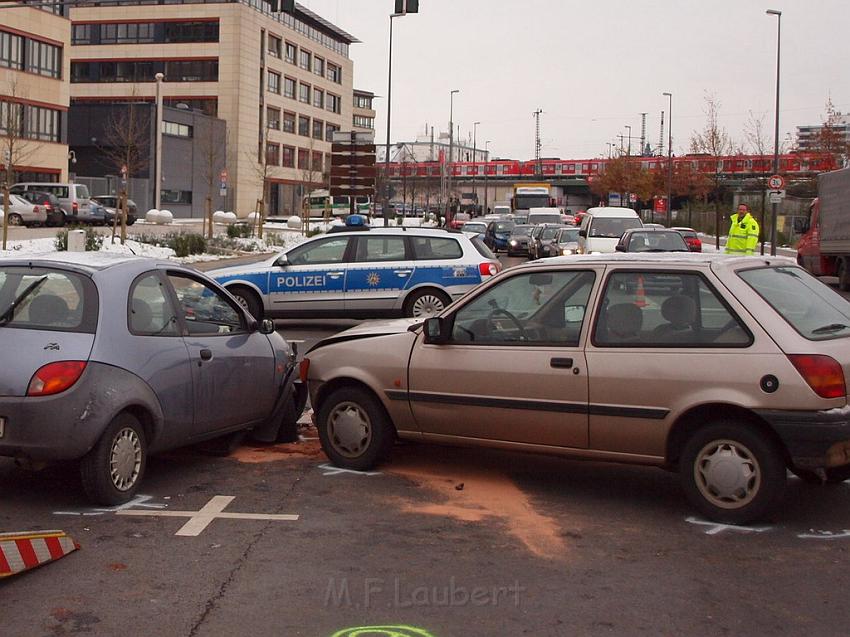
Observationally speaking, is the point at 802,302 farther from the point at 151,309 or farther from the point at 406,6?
the point at 406,6

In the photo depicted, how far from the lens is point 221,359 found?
24.6 ft

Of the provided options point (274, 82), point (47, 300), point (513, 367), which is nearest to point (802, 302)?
point (513, 367)

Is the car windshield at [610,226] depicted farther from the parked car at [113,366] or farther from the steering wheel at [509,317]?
the steering wheel at [509,317]

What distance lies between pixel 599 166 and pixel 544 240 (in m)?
64.0

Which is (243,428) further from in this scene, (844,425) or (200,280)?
(844,425)

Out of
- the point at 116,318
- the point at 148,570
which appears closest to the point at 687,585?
the point at 148,570

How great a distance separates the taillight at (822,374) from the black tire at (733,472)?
414mm

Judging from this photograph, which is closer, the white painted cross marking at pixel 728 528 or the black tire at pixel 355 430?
the white painted cross marking at pixel 728 528

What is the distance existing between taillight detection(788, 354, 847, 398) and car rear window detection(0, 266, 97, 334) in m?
4.12

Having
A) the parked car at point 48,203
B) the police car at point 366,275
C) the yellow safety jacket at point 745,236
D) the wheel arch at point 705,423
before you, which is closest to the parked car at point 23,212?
the parked car at point 48,203

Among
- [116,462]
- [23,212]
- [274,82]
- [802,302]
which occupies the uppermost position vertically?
[274,82]

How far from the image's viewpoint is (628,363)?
6441mm

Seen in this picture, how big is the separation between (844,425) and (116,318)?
4.29 meters
